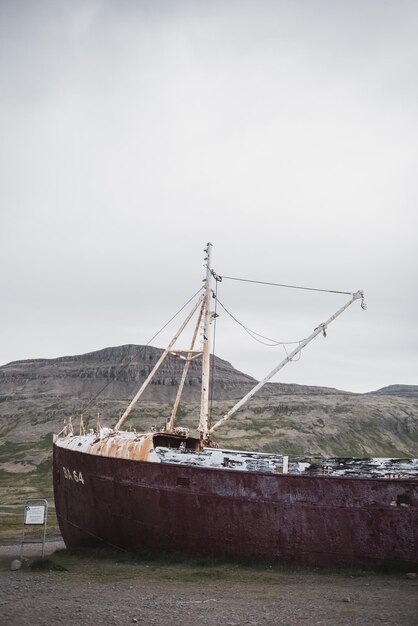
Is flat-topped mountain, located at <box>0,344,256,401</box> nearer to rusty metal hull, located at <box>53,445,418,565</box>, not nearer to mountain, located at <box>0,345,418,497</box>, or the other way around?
mountain, located at <box>0,345,418,497</box>

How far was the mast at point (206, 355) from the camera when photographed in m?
19.2

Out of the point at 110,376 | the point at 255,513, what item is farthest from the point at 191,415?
the point at 255,513

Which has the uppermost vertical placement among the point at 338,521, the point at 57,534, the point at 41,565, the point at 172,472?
the point at 172,472

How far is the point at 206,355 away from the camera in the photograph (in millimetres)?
19812

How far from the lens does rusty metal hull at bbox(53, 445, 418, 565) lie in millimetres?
13336

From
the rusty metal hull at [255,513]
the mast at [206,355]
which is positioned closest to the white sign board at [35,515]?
the rusty metal hull at [255,513]

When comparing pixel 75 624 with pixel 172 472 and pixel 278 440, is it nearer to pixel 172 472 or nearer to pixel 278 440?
pixel 172 472

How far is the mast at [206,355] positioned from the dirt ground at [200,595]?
5925 mm

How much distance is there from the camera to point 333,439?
8038 centimetres

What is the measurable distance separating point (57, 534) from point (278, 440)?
51172 mm

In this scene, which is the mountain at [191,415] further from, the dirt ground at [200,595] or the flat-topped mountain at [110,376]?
the dirt ground at [200,595]

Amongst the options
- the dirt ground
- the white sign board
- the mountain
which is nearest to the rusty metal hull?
the dirt ground

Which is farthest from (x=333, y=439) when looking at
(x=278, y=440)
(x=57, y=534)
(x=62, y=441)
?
(x=62, y=441)

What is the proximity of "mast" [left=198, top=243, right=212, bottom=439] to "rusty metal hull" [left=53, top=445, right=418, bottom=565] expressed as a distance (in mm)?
4280
